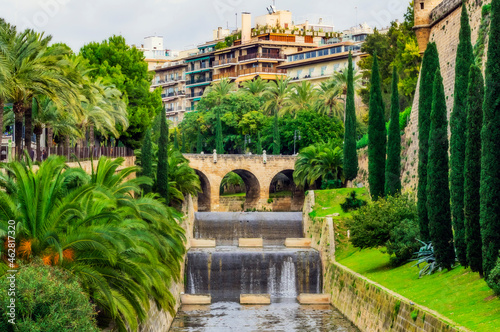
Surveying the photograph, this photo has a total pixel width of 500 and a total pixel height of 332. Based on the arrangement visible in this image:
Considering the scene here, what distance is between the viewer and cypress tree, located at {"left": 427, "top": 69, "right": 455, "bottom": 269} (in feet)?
90.4

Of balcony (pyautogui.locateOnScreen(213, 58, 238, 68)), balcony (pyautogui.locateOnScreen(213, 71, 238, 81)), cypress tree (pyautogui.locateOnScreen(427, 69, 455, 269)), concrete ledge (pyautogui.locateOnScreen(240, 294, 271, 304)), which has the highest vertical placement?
balcony (pyautogui.locateOnScreen(213, 58, 238, 68))

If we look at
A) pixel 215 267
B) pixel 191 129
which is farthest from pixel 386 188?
pixel 191 129

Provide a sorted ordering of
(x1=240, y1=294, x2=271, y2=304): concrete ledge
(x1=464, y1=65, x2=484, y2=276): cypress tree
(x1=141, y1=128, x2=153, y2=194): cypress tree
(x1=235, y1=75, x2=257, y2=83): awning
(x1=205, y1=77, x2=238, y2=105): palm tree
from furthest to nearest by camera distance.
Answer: (x1=235, y1=75, x2=257, y2=83): awning → (x1=205, y1=77, x2=238, y2=105): palm tree → (x1=141, y1=128, x2=153, y2=194): cypress tree → (x1=240, y1=294, x2=271, y2=304): concrete ledge → (x1=464, y1=65, x2=484, y2=276): cypress tree

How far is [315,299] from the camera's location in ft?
128

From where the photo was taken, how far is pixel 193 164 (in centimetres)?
7206

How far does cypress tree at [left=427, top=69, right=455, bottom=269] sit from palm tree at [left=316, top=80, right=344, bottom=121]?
53.2 meters

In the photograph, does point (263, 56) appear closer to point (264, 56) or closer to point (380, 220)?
point (264, 56)

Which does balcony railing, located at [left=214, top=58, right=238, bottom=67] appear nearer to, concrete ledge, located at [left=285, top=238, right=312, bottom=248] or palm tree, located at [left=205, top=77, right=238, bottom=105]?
palm tree, located at [left=205, top=77, right=238, bottom=105]

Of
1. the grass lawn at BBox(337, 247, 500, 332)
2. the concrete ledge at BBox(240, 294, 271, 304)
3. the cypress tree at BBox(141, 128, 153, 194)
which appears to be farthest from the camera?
the cypress tree at BBox(141, 128, 153, 194)

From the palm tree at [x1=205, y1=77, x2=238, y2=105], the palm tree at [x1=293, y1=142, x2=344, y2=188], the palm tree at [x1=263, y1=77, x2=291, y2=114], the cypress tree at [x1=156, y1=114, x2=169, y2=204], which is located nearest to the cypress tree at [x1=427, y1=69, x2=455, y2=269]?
the cypress tree at [x1=156, y1=114, x2=169, y2=204]

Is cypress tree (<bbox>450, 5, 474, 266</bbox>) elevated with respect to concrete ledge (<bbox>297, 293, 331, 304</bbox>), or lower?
elevated

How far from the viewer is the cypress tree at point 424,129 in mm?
29547

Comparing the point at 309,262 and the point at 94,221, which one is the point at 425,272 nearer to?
the point at 94,221

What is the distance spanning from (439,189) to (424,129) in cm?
304
